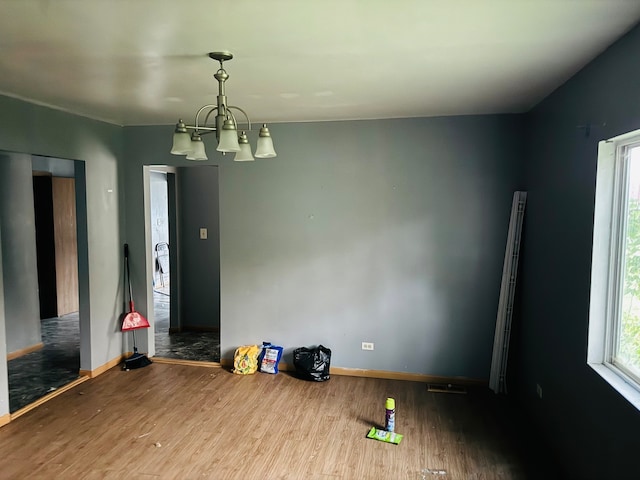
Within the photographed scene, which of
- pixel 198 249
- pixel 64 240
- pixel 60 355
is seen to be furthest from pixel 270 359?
pixel 64 240

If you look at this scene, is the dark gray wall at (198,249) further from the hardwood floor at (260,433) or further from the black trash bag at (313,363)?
the black trash bag at (313,363)

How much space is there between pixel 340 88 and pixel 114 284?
3139 millimetres

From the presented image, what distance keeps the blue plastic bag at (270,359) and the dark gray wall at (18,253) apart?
9.34ft

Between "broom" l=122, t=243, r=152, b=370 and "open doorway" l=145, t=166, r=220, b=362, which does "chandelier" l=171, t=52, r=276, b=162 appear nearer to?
"broom" l=122, t=243, r=152, b=370

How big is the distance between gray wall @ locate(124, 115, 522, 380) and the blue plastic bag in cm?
12

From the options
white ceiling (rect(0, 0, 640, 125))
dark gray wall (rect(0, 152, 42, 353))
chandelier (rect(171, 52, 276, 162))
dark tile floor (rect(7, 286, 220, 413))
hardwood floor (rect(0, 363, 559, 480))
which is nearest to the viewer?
white ceiling (rect(0, 0, 640, 125))

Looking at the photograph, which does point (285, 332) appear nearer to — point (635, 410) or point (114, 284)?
point (114, 284)

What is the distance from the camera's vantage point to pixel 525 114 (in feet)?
12.5

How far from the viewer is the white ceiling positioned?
1762 millimetres

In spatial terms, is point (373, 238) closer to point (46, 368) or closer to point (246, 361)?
point (246, 361)

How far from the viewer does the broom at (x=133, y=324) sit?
4.50 m

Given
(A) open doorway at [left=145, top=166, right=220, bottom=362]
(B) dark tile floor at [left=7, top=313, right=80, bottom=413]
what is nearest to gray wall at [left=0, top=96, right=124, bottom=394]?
(B) dark tile floor at [left=7, top=313, right=80, bottom=413]

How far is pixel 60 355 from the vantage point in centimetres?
486

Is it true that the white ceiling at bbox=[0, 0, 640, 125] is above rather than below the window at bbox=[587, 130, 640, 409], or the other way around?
above
